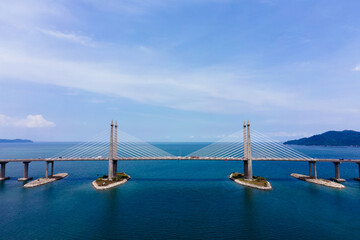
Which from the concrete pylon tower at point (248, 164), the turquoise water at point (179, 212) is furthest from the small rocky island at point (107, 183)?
the concrete pylon tower at point (248, 164)

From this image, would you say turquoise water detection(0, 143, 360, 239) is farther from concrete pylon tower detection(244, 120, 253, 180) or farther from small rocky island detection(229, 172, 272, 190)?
concrete pylon tower detection(244, 120, 253, 180)

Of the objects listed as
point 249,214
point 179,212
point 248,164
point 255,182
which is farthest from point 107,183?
point 255,182

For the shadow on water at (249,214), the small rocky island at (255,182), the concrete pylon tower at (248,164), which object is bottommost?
the shadow on water at (249,214)

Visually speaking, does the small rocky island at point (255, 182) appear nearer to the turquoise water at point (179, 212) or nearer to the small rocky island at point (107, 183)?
the turquoise water at point (179, 212)

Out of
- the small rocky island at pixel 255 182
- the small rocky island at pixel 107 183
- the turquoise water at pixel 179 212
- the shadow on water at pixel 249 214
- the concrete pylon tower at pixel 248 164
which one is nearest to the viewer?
the turquoise water at pixel 179 212

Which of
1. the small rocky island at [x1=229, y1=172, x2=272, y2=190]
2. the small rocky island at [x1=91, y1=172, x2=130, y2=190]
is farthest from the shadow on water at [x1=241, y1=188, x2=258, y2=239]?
the small rocky island at [x1=91, y1=172, x2=130, y2=190]

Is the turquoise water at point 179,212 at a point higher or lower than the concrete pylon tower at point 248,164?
lower

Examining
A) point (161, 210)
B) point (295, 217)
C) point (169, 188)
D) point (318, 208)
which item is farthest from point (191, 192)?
point (318, 208)

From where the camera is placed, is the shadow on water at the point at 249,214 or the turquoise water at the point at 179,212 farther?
the shadow on water at the point at 249,214

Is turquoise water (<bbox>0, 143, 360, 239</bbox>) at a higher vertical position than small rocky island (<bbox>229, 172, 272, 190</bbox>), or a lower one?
lower

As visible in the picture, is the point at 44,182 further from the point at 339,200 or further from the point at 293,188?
the point at 339,200

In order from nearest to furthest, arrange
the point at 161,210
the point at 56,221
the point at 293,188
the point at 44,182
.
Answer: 1. the point at 56,221
2. the point at 161,210
3. the point at 293,188
4. the point at 44,182
